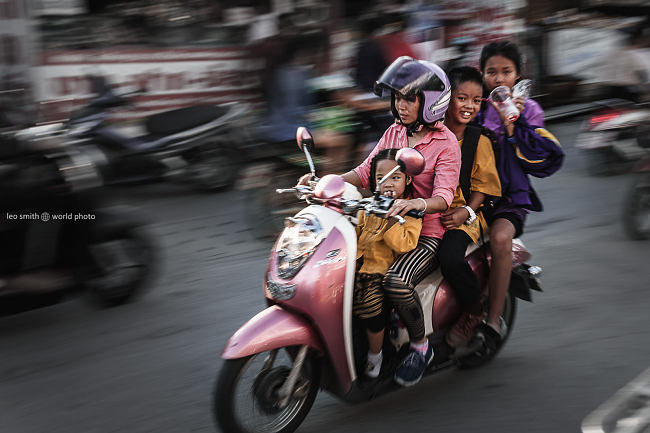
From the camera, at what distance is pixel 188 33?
996 centimetres

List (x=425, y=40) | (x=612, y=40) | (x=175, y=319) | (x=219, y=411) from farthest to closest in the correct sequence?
(x=612, y=40)
(x=425, y=40)
(x=175, y=319)
(x=219, y=411)

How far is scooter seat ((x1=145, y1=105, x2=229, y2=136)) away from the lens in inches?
322

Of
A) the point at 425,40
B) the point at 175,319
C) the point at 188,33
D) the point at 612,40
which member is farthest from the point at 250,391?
the point at 612,40

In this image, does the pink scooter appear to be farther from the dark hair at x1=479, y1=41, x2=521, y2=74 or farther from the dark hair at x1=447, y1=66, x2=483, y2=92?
the dark hair at x1=479, y1=41, x2=521, y2=74

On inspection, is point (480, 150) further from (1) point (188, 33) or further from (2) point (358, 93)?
(1) point (188, 33)

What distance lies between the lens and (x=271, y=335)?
9.84 ft

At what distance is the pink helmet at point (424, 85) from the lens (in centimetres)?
326

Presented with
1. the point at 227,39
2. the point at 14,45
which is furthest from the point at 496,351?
the point at 227,39

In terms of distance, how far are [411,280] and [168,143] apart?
17.4ft

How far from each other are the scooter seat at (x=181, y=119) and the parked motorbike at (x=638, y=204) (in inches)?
171

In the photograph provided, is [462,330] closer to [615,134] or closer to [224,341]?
[224,341]

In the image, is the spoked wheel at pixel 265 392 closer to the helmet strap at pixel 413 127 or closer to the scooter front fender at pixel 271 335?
the scooter front fender at pixel 271 335

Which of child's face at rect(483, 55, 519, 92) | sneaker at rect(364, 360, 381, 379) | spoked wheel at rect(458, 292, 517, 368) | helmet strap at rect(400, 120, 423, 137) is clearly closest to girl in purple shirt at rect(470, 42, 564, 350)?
child's face at rect(483, 55, 519, 92)

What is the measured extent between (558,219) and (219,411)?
15.1ft
